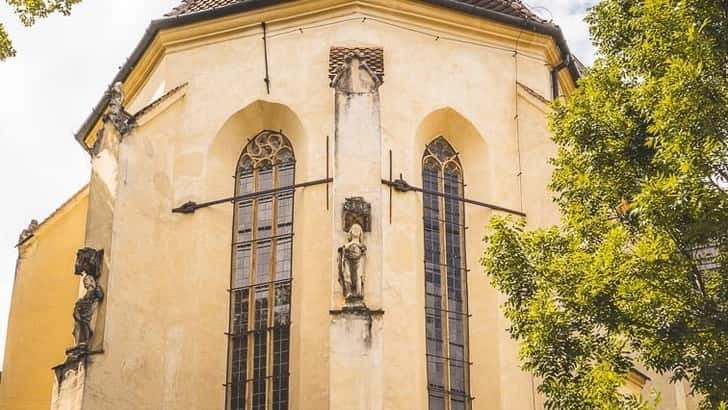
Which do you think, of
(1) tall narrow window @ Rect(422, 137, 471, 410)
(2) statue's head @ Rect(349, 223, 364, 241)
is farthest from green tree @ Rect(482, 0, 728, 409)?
(1) tall narrow window @ Rect(422, 137, 471, 410)

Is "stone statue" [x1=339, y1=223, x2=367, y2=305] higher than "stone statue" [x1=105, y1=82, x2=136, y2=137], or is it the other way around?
"stone statue" [x1=105, y1=82, x2=136, y2=137]

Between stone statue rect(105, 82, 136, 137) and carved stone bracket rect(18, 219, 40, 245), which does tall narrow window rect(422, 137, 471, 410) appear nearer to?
stone statue rect(105, 82, 136, 137)

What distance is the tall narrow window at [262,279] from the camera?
1694 cm

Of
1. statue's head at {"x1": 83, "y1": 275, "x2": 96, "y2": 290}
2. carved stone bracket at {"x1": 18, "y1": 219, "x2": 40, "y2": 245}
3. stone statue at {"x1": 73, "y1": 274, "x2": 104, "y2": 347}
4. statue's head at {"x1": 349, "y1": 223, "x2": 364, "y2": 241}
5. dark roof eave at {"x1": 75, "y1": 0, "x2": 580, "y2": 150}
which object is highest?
dark roof eave at {"x1": 75, "y1": 0, "x2": 580, "y2": 150}

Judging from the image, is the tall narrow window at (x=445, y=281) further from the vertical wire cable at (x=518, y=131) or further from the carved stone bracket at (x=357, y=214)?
the carved stone bracket at (x=357, y=214)

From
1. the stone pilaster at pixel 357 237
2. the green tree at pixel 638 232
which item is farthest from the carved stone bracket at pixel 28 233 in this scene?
the green tree at pixel 638 232

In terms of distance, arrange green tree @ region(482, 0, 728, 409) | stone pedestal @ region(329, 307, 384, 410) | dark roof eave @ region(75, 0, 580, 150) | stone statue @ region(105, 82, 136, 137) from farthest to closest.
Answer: dark roof eave @ region(75, 0, 580, 150)
stone statue @ region(105, 82, 136, 137)
stone pedestal @ region(329, 307, 384, 410)
green tree @ region(482, 0, 728, 409)

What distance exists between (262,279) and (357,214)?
8.69 feet

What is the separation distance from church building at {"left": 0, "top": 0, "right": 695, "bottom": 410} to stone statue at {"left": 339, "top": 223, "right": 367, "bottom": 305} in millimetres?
28

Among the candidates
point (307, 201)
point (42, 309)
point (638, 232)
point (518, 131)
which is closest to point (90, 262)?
point (307, 201)

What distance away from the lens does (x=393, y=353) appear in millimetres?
16125

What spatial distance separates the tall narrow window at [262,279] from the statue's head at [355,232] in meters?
2.11

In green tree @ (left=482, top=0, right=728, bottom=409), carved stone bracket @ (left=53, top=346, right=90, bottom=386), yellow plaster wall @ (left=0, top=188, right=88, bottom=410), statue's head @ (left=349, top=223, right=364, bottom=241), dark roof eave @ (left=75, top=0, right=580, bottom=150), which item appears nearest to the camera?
green tree @ (left=482, top=0, right=728, bottom=409)

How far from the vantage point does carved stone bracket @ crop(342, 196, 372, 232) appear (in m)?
15.8
